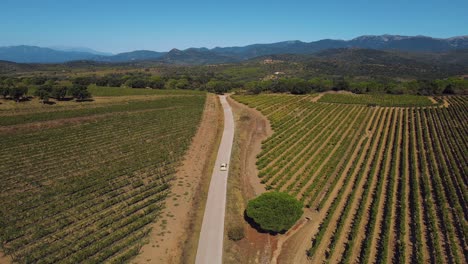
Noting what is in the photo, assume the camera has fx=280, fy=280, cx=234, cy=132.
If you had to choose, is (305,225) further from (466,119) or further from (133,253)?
(466,119)

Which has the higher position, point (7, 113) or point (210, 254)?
point (7, 113)

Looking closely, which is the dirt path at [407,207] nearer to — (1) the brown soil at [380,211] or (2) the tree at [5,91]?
(1) the brown soil at [380,211]

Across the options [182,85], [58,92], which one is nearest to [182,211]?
[58,92]

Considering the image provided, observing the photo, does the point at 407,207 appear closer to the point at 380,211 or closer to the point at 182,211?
the point at 380,211

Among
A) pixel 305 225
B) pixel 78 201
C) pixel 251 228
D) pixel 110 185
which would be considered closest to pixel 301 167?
pixel 305 225

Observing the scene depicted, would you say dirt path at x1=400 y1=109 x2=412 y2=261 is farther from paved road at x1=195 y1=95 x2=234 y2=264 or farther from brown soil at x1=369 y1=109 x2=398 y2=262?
Result: paved road at x1=195 y1=95 x2=234 y2=264

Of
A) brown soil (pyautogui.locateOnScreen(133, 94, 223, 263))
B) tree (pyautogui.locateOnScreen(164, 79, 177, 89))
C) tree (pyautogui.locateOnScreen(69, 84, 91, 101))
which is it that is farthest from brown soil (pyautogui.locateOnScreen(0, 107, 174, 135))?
tree (pyautogui.locateOnScreen(164, 79, 177, 89))
